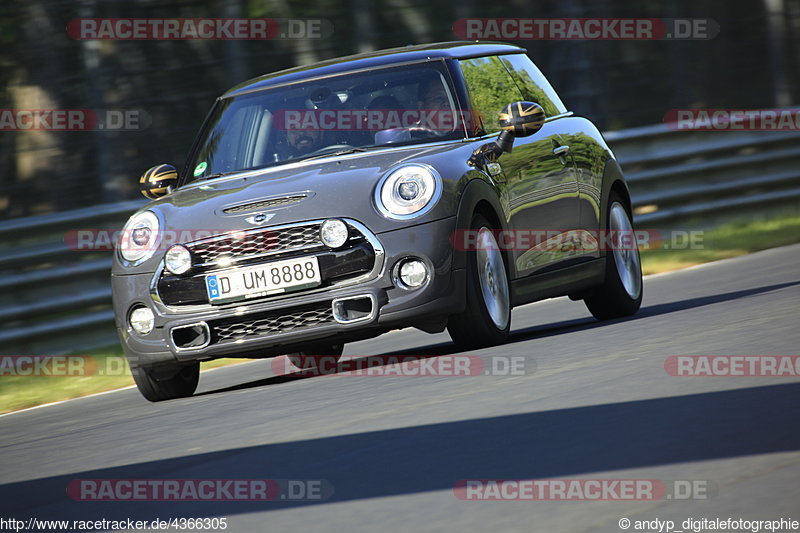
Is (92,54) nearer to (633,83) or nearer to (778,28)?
(633,83)

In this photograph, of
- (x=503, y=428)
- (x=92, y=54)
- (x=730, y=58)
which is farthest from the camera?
(x=730, y=58)

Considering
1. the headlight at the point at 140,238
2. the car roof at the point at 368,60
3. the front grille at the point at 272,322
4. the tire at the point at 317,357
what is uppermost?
the car roof at the point at 368,60

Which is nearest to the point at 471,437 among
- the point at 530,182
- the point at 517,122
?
the point at 517,122

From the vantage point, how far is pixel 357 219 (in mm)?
7449

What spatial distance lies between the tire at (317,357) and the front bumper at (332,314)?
2.31 metres

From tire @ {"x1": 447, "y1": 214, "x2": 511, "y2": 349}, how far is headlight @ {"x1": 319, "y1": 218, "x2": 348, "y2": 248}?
0.67 meters

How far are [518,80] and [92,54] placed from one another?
4.51m

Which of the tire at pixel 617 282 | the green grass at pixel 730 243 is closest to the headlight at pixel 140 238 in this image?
the tire at pixel 617 282

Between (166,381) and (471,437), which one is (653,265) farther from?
(471,437)

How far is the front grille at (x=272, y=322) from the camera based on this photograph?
7496 millimetres

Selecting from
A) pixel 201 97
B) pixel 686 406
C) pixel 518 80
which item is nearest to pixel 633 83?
pixel 201 97

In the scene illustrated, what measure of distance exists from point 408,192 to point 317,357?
296 cm

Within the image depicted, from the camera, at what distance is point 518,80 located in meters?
9.48

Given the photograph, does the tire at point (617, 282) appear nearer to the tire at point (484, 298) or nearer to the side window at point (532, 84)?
the side window at point (532, 84)
